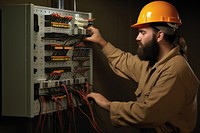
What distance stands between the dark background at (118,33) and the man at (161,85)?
2.46 ft

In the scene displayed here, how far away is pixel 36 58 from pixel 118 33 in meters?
1.47

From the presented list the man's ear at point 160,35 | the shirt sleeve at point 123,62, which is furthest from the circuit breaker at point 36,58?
the man's ear at point 160,35

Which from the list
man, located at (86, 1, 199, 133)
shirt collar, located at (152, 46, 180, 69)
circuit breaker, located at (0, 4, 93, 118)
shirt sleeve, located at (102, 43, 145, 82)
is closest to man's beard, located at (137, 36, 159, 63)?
man, located at (86, 1, 199, 133)

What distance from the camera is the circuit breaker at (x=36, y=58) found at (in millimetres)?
2338

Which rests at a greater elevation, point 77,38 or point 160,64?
point 77,38

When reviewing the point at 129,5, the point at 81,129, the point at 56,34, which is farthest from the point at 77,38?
the point at 129,5

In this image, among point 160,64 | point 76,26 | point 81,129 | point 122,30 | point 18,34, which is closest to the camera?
point 18,34

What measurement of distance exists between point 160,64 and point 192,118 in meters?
0.44

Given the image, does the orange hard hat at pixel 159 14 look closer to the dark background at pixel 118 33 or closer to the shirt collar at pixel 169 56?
the shirt collar at pixel 169 56

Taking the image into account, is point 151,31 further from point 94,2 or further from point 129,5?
point 129,5

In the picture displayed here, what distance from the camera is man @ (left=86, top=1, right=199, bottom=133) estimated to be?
2.37 metres

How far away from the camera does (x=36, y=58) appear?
2.40m

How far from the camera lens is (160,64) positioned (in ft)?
8.30

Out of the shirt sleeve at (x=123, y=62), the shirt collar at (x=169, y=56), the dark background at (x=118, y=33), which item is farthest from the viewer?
the dark background at (x=118, y=33)
